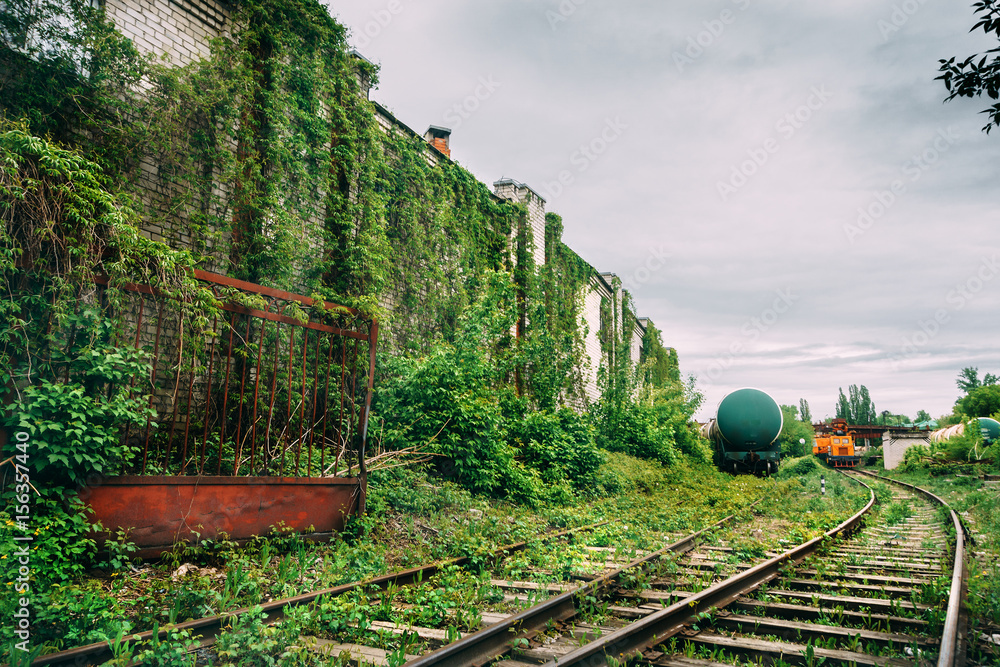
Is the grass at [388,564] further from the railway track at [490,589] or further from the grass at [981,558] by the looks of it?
the grass at [981,558]

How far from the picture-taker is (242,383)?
240 inches

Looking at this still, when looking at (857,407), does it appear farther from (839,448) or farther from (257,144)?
(257,144)

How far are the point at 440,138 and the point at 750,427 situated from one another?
13.7 metres

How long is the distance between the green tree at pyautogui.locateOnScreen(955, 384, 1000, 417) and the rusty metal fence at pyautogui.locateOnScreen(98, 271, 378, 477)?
54562 mm

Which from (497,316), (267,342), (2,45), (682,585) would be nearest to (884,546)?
Result: (682,585)

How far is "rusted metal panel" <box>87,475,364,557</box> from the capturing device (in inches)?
205

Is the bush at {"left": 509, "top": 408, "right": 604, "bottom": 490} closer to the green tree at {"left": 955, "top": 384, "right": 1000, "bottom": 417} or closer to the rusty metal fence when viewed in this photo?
the rusty metal fence

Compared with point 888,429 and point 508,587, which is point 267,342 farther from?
point 888,429

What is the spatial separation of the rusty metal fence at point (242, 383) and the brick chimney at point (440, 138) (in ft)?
24.7

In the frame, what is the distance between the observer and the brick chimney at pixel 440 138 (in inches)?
603

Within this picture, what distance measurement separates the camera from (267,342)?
8.80m

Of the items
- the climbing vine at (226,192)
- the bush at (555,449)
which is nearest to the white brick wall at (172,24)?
the climbing vine at (226,192)

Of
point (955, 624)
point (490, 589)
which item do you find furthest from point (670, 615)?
point (955, 624)

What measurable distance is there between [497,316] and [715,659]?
8606mm
